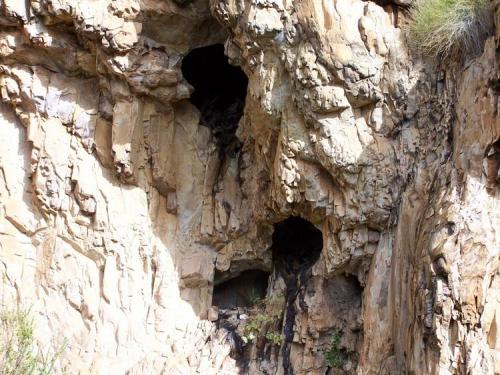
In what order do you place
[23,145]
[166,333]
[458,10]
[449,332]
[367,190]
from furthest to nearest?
[23,145], [166,333], [367,190], [458,10], [449,332]

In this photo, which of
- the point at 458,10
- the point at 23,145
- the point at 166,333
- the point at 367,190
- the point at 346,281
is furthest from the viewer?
the point at 23,145

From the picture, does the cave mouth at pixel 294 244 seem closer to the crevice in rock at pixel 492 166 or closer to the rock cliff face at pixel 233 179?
the rock cliff face at pixel 233 179

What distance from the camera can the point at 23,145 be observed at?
979 centimetres

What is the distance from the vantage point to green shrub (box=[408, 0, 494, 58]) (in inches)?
255

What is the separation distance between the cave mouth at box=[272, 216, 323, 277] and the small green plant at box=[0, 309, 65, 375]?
9.34 feet

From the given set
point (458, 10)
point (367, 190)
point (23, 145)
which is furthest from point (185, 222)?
point (458, 10)

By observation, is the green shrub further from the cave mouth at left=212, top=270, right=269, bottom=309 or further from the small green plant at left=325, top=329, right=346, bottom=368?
the cave mouth at left=212, top=270, right=269, bottom=309

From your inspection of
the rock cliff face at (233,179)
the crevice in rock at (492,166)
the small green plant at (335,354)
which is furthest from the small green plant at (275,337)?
the crevice in rock at (492,166)

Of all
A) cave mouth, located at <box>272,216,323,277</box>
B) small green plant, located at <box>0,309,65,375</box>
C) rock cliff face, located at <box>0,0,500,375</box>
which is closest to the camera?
rock cliff face, located at <box>0,0,500,375</box>

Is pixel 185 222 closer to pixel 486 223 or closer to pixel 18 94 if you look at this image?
pixel 18 94

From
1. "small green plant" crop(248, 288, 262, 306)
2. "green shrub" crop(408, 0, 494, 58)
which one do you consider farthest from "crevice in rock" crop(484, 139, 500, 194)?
"small green plant" crop(248, 288, 262, 306)

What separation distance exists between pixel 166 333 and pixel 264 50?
380 cm

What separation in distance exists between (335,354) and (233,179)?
271cm

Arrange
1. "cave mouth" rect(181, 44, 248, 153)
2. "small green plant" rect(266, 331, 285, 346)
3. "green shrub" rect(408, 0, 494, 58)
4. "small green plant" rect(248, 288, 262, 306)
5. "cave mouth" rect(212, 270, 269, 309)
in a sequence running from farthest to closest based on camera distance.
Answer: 1. "cave mouth" rect(181, 44, 248, 153)
2. "cave mouth" rect(212, 270, 269, 309)
3. "small green plant" rect(248, 288, 262, 306)
4. "small green plant" rect(266, 331, 285, 346)
5. "green shrub" rect(408, 0, 494, 58)
